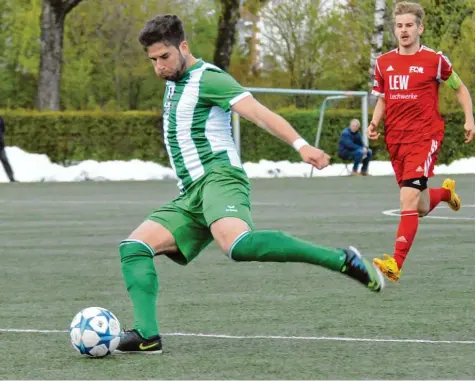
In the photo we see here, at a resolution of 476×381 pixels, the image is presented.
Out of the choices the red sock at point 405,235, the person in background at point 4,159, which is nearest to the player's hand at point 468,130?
the red sock at point 405,235

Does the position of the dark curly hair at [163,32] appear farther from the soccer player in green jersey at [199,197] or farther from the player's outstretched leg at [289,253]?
the player's outstretched leg at [289,253]

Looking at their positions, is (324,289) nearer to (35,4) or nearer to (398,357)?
(398,357)

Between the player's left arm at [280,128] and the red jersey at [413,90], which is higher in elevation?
the player's left arm at [280,128]

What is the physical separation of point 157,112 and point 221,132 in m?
31.4

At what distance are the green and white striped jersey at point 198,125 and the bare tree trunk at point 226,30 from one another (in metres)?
33.9

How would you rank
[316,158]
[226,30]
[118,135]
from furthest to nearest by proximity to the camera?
1. [226,30]
2. [118,135]
3. [316,158]

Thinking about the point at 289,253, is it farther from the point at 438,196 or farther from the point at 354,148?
the point at 354,148

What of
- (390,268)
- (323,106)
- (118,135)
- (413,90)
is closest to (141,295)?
(390,268)

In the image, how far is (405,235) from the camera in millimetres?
11016

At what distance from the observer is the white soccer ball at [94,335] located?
7117 mm

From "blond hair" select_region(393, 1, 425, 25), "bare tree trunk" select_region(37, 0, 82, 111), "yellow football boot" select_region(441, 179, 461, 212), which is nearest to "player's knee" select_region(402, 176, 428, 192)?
"yellow football boot" select_region(441, 179, 461, 212)

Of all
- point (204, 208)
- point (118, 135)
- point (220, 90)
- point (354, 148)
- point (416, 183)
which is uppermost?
point (220, 90)

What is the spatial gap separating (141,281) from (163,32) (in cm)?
129

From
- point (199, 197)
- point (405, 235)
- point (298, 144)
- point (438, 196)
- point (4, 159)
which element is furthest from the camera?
point (4, 159)
